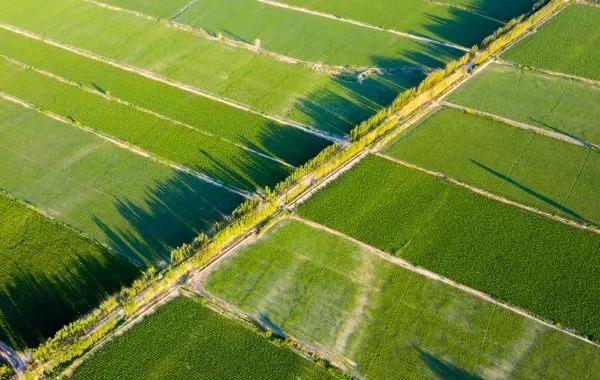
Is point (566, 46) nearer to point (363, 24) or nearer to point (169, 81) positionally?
point (363, 24)

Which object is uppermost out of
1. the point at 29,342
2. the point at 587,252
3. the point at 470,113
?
the point at 470,113

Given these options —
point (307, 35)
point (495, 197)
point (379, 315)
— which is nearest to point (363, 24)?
point (307, 35)

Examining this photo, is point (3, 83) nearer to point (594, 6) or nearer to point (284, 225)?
point (284, 225)

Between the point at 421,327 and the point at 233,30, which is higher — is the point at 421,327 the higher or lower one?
the lower one

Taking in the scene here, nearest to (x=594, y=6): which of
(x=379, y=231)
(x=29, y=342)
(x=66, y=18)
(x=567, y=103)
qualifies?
(x=567, y=103)

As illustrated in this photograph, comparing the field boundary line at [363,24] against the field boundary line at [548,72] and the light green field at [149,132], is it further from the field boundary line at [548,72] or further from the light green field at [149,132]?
the light green field at [149,132]

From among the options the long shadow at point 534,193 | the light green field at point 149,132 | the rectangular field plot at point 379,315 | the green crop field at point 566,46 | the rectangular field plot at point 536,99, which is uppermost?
the green crop field at point 566,46

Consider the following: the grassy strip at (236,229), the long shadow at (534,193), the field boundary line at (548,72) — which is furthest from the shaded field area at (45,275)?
the field boundary line at (548,72)
